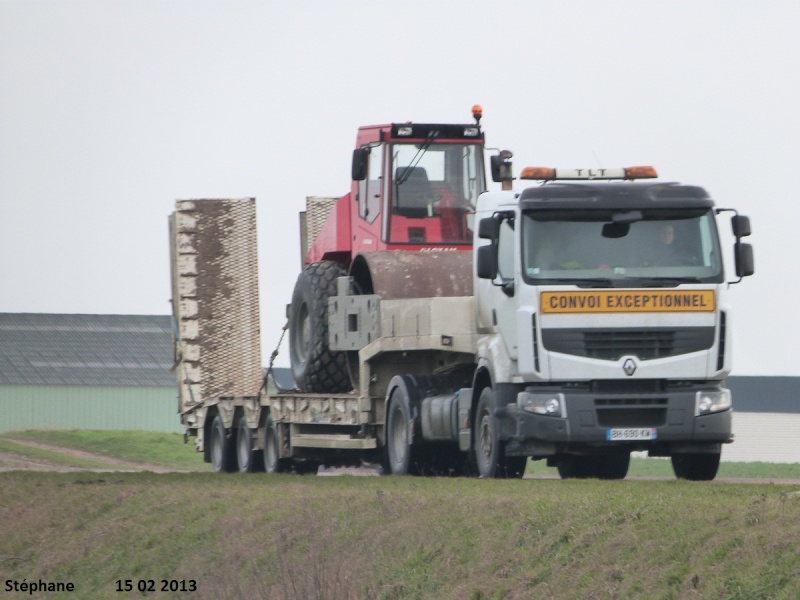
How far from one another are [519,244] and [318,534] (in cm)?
398

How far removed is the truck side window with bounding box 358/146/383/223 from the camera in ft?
64.6

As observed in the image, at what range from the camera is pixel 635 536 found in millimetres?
10398

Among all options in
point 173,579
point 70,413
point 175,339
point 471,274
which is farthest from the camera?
point 70,413

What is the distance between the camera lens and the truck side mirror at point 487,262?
620 inches

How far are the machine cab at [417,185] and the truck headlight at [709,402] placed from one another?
4774mm

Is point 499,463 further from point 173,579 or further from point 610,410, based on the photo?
point 173,579

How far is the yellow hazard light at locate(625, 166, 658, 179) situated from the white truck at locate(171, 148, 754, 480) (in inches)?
0.7

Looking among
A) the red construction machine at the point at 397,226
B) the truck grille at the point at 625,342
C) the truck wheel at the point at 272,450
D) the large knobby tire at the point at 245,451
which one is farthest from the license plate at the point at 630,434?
the large knobby tire at the point at 245,451

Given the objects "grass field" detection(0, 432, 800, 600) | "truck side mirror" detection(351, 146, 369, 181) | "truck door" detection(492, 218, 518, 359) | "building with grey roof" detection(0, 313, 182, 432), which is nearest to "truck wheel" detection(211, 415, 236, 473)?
"grass field" detection(0, 432, 800, 600)

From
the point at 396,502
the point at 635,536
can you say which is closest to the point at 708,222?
the point at 396,502

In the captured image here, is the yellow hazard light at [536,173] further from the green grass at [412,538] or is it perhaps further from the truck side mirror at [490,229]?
the green grass at [412,538]

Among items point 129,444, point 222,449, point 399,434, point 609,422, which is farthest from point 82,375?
point 609,422

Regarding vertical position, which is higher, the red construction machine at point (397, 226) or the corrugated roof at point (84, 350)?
the red construction machine at point (397, 226)

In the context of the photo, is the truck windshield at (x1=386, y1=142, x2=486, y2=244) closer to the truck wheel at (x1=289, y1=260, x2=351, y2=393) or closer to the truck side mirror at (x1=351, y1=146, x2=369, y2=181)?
the truck side mirror at (x1=351, y1=146, x2=369, y2=181)
